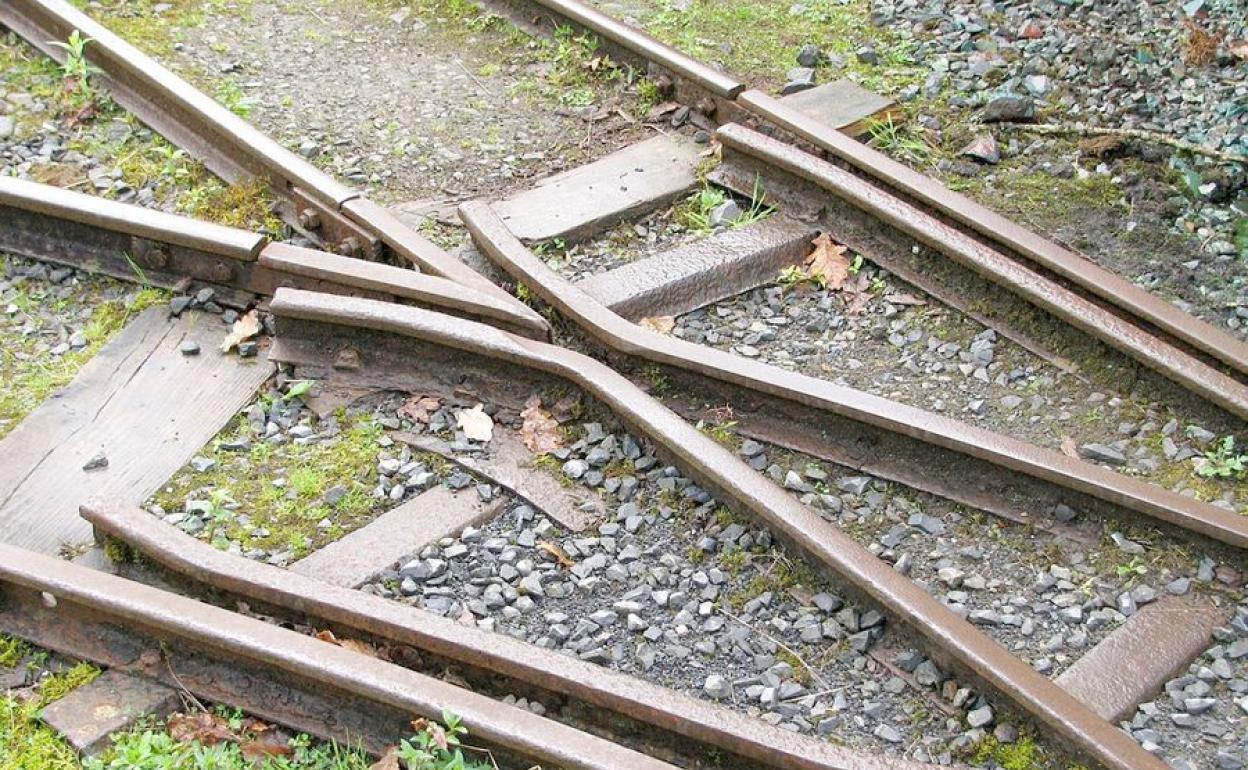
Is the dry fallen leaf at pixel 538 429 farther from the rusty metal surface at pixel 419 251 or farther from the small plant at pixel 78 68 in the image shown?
the small plant at pixel 78 68

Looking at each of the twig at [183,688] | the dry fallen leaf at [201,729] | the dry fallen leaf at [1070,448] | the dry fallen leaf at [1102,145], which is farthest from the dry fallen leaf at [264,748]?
the dry fallen leaf at [1102,145]

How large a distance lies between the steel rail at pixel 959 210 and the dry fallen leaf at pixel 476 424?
6.60 ft

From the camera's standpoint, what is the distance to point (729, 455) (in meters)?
4.77

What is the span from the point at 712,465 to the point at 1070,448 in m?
1.34

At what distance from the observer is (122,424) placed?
539 centimetres

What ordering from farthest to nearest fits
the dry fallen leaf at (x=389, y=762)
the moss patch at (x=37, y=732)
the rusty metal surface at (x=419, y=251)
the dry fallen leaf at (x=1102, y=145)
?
the dry fallen leaf at (x=1102, y=145), the rusty metal surface at (x=419, y=251), the moss patch at (x=37, y=732), the dry fallen leaf at (x=389, y=762)

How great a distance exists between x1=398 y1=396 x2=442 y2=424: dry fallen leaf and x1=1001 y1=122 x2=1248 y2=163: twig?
10.3 ft

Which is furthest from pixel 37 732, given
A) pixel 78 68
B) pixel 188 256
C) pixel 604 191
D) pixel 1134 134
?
pixel 1134 134

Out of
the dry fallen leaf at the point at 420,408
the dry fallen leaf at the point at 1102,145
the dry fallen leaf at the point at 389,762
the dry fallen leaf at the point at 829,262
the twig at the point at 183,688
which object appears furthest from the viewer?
the dry fallen leaf at the point at 1102,145

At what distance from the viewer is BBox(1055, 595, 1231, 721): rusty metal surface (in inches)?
164

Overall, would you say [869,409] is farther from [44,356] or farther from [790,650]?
[44,356]

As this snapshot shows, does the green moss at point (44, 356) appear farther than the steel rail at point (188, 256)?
Yes

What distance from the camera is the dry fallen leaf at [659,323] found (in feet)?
18.8

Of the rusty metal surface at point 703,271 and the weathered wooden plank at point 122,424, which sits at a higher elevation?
the rusty metal surface at point 703,271
